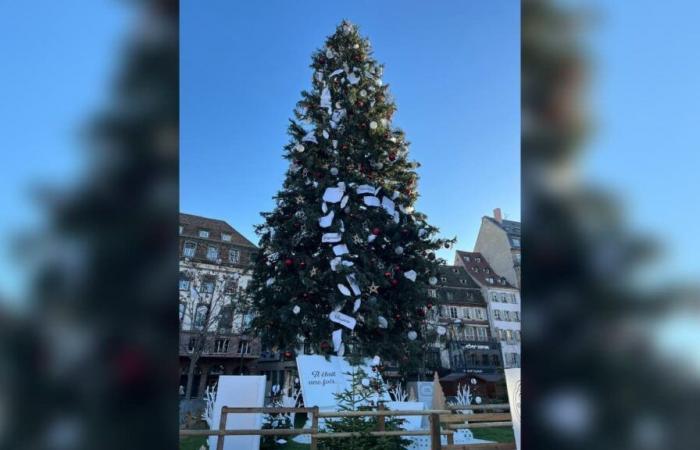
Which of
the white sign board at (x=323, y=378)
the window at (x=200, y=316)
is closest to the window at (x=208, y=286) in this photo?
the window at (x=200, y=316)

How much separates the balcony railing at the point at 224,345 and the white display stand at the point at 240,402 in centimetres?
967

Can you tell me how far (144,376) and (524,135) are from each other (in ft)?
1.79

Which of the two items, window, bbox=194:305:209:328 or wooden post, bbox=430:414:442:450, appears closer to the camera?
wooden post, bbox=430:414:442:450

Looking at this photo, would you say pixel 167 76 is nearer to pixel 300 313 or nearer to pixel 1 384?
pixel 1 384

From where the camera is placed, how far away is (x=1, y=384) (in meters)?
0.47

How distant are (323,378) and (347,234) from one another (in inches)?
71.2

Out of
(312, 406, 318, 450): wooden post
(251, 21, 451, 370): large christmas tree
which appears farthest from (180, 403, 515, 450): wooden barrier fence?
(251, 21, 451, 370): large christmas tree

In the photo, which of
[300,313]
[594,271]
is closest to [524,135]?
[594,271]

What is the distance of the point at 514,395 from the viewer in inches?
67.9

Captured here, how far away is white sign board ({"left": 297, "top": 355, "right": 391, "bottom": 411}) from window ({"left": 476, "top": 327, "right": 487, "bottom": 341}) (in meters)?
22.8

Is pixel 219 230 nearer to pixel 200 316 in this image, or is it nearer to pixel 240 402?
pixel 200 316

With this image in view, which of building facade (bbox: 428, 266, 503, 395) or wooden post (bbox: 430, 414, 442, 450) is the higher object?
wooden post (bbox: 430, 414, 442, 450)

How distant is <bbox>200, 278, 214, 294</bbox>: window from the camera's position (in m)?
13.5

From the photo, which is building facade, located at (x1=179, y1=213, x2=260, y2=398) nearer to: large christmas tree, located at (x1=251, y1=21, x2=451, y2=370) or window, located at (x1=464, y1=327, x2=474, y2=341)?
large christmas tree, located at (x1=251, y1=21, x2=451, y2=370)
